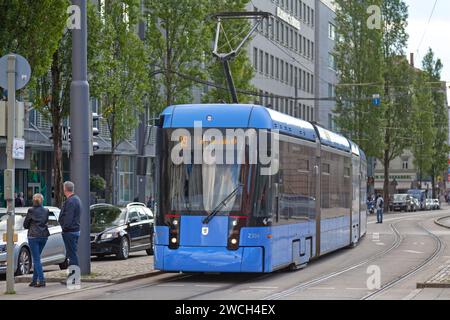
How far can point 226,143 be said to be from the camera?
19719 mm

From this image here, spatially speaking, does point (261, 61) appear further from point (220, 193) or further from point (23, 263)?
point (220, 193)

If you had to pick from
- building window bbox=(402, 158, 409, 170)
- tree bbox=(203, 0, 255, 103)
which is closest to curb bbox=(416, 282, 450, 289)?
tree bbox=(203, 0, 255, 103)

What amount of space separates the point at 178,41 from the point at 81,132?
25.3 meters

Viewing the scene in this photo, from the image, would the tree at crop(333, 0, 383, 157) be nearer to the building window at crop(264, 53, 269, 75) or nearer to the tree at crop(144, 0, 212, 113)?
the building window at crop(264, 53, 269, 75)

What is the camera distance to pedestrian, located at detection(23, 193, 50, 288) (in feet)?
60.5

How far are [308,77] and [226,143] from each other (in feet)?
275

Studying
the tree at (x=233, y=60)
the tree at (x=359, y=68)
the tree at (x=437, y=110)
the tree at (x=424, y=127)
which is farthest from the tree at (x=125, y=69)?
the tree at (x=437, y=110)

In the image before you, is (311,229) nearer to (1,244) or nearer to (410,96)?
(1,244)

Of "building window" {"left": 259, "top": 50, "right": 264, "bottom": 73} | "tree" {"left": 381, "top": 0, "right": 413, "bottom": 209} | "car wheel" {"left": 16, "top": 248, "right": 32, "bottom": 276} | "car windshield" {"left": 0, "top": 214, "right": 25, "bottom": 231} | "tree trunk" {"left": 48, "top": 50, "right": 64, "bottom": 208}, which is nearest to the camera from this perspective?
"car wheel" {"left": 16, "top": 248, "right": 32, "bottom": 276}

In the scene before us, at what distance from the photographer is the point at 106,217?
28938 mm

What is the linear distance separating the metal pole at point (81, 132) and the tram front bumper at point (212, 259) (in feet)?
5.45

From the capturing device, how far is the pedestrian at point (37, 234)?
18453 mm

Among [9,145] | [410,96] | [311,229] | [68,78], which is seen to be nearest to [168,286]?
[9,145]

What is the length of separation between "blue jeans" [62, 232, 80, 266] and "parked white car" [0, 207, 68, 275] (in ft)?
10.6
